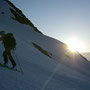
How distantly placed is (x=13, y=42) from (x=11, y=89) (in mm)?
3780

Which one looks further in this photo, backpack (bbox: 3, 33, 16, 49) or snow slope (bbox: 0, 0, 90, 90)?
backpack (bbox: 3, 33, 16, 49)

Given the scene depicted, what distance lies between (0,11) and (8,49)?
4543 cm

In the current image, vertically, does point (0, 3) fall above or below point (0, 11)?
above

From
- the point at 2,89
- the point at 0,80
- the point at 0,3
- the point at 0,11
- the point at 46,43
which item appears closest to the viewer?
the point at 2,89

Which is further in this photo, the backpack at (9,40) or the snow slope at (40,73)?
the backpack at (9,40)

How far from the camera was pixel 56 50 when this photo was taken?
145 feet

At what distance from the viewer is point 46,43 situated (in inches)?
1768

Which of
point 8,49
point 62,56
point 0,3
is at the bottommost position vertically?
point 8,49

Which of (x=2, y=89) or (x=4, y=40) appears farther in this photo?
(x=4, y=40)

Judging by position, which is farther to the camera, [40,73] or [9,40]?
[40,73]

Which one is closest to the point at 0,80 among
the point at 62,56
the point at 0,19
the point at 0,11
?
the point at 62,56

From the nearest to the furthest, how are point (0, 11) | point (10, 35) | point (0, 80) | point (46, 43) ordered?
point (0, 80) < point (10, 35) < point (46, 43) < point (0, 11)

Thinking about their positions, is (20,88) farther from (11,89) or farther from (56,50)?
(56,50)

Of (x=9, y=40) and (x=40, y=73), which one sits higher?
(x=9, y=40)
